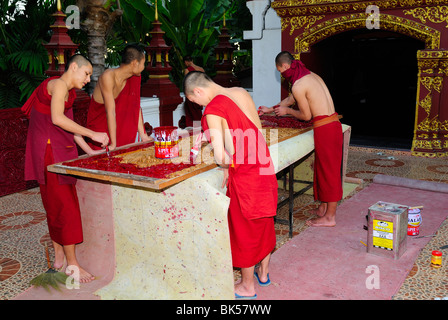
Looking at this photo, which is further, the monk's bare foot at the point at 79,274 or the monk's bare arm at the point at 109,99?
the monk's bare arm at the point at 109,99

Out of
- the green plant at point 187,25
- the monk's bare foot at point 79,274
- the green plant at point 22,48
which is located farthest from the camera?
the green plant at point 187,25

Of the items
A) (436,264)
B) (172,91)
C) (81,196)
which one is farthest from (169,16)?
(436,264)

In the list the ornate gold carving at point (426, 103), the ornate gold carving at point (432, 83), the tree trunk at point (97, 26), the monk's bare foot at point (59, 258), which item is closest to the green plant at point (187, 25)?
the tree trunk at point (97, 26)

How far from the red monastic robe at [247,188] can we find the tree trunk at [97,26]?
4518mm

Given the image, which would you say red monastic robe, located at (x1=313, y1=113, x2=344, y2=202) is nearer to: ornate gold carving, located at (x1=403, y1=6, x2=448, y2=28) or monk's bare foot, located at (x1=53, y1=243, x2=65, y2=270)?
monk's bare foot, located at (x1=53, y1=243, x2=65, y2=270)

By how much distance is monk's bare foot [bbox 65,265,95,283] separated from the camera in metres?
3.56

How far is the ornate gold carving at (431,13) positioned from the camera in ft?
23.7

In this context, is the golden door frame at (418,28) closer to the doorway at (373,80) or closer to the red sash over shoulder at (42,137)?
the doorway at (373,80)

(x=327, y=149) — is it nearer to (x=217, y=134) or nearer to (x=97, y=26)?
(x=217, y=134)

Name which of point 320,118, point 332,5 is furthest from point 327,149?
point 332,5

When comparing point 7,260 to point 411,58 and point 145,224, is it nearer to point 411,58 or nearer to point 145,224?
point 145,224

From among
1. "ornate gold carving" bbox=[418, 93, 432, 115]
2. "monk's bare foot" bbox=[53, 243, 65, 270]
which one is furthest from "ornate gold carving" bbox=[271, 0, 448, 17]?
"monk's bare foot" bbox=[53, 243, 65, 270]

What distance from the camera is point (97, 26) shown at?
678 cm

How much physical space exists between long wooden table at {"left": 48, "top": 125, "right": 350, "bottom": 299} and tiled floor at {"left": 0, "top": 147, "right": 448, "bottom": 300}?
59cm
